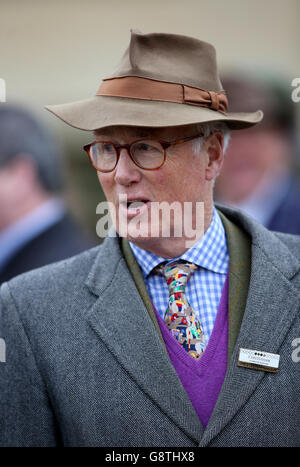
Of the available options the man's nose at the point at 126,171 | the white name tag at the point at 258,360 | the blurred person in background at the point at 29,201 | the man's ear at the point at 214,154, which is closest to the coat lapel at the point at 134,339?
the white name tag at the point at 258,360

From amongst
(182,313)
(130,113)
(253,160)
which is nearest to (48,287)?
(182,313)

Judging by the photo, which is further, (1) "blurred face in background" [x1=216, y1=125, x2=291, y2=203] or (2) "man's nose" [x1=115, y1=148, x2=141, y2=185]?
(1) "blurred face in background" [x1=216, y1=125, x2=291, y2=203]

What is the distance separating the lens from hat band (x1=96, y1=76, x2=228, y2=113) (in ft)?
6.99

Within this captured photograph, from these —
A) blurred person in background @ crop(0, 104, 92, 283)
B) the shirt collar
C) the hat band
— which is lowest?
blurred person in background @ crop(0, 104, 92, 283)

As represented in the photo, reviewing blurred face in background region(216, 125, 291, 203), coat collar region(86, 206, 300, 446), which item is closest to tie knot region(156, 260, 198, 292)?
coat collar region(86, 206, 300, 446)

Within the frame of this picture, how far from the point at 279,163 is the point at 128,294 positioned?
225 centimetres

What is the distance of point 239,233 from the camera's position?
247 cm

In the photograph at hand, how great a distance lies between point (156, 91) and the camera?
2133 mm

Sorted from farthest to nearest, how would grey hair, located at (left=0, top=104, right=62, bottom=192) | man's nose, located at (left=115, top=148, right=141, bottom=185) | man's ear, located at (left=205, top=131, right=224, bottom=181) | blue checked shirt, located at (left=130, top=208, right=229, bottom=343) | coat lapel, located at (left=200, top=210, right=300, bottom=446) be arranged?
grey hair, located at (left=0, top=104, right=62, bottom=192) → man's ear, located at (left=205, top=131, right=224, bottom=181) → blue checked shirt, located at (left=130, top=208, right=229, bottom=343) → man's nose, located at (left=115, top=148, right=141, bottom=185) → coat lapel, located at (left=200, top=210, right=300, bottom=446)

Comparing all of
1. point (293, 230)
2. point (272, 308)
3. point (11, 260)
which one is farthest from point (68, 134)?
point (272, 308)

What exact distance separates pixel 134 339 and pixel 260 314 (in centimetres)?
48

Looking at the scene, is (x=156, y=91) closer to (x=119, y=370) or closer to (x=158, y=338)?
(x=158, y=338)

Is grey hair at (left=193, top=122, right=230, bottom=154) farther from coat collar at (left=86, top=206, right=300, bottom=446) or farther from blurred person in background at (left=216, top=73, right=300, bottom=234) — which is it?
blurred person in background at (left=216, top=73, right=300, bottom=234)

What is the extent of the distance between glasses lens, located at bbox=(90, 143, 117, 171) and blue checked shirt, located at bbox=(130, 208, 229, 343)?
15.1 inches
